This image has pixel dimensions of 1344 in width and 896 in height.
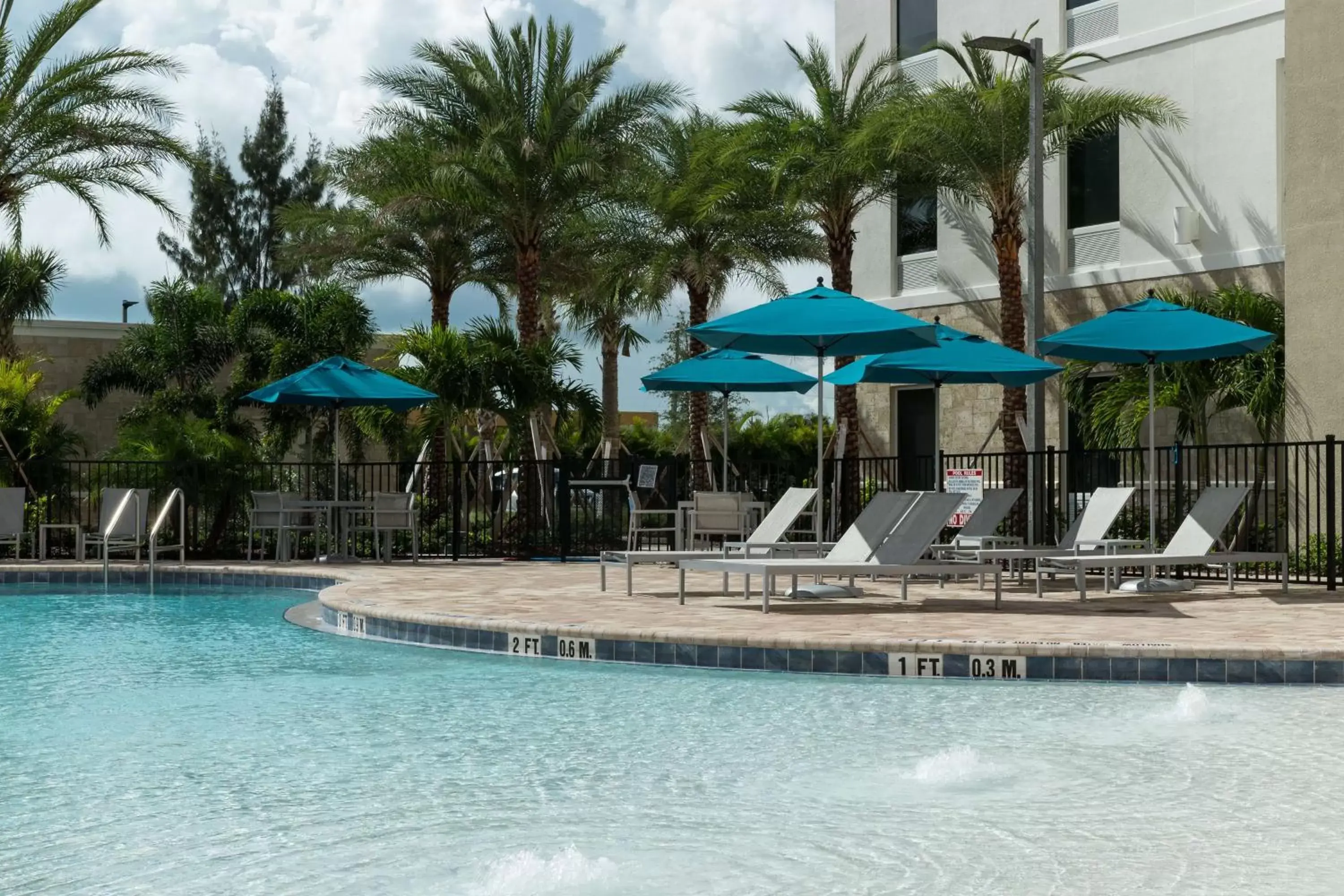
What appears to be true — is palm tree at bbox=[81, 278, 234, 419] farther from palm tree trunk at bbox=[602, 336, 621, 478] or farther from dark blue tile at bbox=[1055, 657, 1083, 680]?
dark blue tile at bbox=[1055, 657, 1083, 680]

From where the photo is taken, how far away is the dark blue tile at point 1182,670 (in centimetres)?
849

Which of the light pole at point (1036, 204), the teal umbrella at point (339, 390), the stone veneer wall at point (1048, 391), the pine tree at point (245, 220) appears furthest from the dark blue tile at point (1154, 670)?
the pine tree at point (245, 220)

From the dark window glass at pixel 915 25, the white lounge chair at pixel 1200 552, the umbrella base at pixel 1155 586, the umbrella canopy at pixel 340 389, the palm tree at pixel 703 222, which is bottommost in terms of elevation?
the umbrella base at pixel 1155 586

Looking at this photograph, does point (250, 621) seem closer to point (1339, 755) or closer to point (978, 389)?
point (1339, 755)

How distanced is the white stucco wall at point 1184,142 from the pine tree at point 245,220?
30.9m

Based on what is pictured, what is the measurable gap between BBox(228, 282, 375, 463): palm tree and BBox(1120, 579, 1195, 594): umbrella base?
58.1 feet

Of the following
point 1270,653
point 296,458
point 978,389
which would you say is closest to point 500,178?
point 978,389

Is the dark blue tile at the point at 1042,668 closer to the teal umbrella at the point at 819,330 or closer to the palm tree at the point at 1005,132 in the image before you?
the teal umbrella at the point at 819,330

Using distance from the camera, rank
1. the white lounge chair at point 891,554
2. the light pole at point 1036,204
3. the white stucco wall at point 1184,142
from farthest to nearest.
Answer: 1. the white stucco wall at point 1184,142
2. the light pole at point 1036,204
3. the white lounge chair at point 891,554

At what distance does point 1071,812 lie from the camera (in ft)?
17.5

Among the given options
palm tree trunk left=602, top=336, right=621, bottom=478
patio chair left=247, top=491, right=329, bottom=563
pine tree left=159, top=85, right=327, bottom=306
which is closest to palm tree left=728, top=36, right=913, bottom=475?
Answer: patio chair left=247, top=491, right=329, bottom=563

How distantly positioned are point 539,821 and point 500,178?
19.7m

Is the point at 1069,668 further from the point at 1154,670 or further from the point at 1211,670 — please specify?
the point at 1211,670

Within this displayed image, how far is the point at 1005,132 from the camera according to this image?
2222 cm
